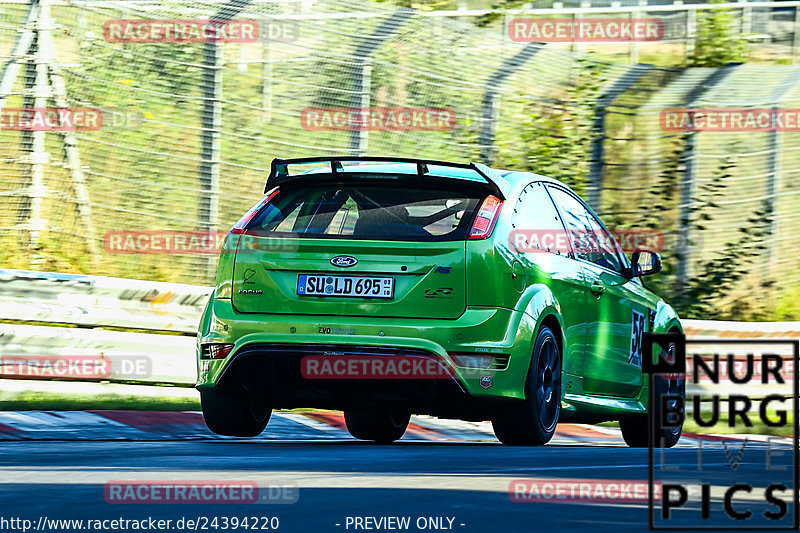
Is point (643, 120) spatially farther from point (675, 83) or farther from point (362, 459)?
point (362, 459)

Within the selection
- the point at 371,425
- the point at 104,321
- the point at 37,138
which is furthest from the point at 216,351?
the point at 37,138

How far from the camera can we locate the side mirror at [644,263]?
991 centimetres

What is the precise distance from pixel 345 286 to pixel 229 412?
1197mm

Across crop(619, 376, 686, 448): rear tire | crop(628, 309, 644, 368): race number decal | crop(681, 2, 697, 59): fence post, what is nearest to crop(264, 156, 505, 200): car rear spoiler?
crop(628, 309, 644, 368): race number decal

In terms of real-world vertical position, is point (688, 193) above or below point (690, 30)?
below

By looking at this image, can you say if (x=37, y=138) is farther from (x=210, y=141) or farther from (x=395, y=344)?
(x=395, y=344)

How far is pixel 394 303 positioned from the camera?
25.6 ft

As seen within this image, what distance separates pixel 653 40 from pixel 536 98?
2.96 metres

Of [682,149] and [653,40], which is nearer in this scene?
[682,149]

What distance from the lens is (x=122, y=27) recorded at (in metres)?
14.2

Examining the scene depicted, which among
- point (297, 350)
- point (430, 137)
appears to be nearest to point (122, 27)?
point (430, 137)

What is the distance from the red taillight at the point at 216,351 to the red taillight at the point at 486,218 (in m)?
1.40

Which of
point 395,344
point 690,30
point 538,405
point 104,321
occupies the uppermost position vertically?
point 690,30

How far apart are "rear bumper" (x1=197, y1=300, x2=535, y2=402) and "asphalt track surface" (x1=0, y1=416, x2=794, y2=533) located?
365mm
